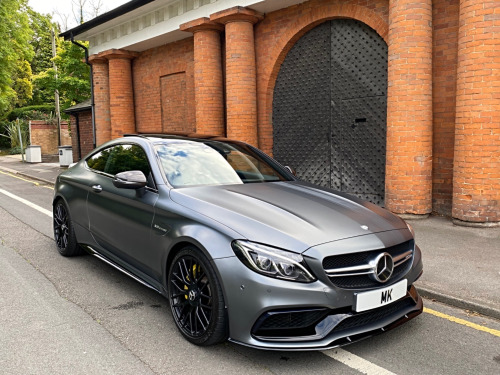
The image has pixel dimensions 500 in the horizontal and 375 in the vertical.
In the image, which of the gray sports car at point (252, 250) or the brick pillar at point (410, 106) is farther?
the brick pillar at point (410, 106)

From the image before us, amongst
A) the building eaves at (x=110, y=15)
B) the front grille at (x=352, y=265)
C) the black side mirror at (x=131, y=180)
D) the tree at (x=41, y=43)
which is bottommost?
the front grille at (x=352, y=265)

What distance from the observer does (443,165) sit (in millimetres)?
7598

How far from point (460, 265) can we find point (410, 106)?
3.19 m

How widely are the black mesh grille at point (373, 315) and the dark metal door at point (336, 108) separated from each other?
5.70m

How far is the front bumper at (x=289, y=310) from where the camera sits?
2.67m

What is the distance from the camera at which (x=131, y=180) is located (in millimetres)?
3744

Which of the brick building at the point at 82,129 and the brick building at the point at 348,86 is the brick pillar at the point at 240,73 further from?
the brick building at the point at 82,129

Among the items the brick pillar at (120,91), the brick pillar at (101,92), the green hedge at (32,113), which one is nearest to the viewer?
the brick pillar at (120,91)

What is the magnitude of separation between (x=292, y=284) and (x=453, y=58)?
6278 mm

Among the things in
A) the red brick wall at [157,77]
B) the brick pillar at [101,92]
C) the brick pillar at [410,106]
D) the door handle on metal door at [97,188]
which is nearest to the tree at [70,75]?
the brick pillar at [101,92]

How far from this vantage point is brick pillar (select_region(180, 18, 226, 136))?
10.9 metres

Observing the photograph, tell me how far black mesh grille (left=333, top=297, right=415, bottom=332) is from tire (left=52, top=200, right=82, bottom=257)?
147 inches

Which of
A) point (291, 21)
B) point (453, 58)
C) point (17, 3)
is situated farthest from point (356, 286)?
point (17, 3)

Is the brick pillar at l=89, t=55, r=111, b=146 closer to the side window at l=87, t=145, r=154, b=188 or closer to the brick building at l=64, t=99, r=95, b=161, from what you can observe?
the brick building at l=64, t=99, r=95, b=161
